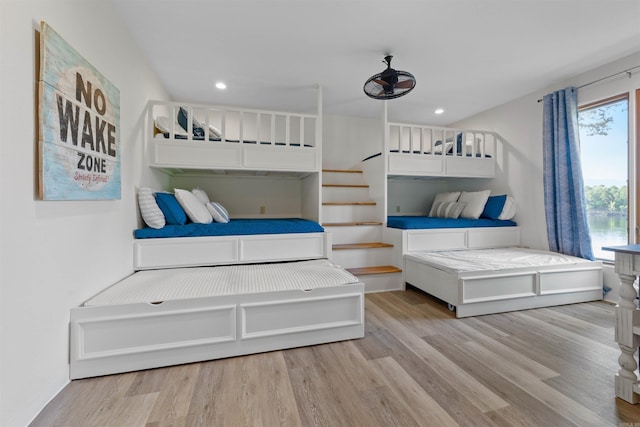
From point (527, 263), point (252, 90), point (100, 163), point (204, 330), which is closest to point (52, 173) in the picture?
point (100, 163)

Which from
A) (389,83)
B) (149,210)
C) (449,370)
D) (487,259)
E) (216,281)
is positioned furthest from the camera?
(487,259)

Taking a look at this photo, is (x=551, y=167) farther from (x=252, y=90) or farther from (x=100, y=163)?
(x=100, y=163)

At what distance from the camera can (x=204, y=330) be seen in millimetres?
1735

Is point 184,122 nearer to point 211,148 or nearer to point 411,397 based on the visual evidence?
point 211,148

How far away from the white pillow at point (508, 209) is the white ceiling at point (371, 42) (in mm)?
1455

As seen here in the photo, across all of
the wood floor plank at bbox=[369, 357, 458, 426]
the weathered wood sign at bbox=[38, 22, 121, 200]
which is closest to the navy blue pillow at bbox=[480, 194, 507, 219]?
the wood floor plank at bbox=[369, 357, 458, 426]

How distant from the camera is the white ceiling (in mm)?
1997

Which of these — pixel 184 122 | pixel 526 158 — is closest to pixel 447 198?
pixel 526 158

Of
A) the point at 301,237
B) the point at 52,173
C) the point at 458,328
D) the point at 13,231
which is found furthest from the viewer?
the point at 301,237

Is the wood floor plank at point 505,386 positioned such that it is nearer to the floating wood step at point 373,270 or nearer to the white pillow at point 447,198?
the floating wood step at point 373,270

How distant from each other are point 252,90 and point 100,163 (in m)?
2.27

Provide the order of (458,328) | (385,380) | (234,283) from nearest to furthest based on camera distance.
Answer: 1. (385,380)
2. (234,283)
3. (458,328)

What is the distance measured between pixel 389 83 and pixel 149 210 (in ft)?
8.18

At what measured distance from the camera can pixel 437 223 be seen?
3.39 meters
